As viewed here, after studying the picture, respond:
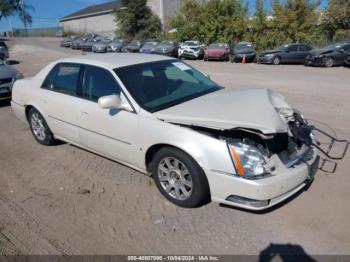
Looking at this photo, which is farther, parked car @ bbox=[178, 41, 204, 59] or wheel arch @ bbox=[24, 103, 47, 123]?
parked car @ bbox=[178, 41, 204, 59]

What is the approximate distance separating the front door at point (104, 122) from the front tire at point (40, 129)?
3.62 ft

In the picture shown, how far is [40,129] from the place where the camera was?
5.68m

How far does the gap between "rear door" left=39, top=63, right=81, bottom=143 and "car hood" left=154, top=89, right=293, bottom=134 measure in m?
1.63

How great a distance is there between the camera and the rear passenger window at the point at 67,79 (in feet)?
15.6

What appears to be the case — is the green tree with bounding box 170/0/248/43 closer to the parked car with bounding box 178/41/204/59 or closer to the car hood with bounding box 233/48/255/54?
the parked car with bounding box 178/41/204/59

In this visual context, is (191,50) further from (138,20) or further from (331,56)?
(138,20)

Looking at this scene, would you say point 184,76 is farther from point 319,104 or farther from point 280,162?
point 319,104

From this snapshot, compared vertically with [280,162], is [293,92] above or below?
below

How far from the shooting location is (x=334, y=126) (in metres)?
6.23

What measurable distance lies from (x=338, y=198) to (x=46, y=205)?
338cm

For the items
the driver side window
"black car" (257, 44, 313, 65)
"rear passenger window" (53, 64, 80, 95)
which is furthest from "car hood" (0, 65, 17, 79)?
the driver side window

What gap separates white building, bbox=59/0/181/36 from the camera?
46938 millimetres

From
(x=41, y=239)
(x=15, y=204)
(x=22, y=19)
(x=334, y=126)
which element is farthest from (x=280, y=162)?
(x=22, y=19)

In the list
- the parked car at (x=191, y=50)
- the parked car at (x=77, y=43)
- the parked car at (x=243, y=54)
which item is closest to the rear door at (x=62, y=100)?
the parked car at (x=243, y=54)
